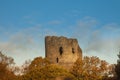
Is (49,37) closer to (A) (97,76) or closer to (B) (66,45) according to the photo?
(B) (66,45)

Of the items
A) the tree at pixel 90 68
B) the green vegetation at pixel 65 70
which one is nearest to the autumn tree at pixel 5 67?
the green vegetation at pixel 65 70

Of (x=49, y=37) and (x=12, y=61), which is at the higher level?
(x=49, y=37)

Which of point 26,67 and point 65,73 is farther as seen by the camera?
point 26,67

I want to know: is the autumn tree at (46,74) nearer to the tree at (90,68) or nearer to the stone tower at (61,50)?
the tree at (90,68)

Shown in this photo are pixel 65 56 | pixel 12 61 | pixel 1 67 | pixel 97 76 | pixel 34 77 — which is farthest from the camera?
pixel 65 56

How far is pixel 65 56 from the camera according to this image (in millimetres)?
84062

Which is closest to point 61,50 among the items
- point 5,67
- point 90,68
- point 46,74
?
point 90,68

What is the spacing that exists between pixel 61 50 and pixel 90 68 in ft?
23.4

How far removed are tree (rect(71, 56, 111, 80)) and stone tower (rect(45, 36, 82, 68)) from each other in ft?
7.91

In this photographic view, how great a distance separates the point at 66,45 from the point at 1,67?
88.3 ft

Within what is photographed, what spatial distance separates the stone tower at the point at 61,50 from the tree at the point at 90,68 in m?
2.41

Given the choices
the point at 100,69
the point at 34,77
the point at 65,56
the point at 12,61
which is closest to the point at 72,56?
the point at 65,56

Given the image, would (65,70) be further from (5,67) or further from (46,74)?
(5,67)

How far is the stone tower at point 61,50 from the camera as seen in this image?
8375 cm
